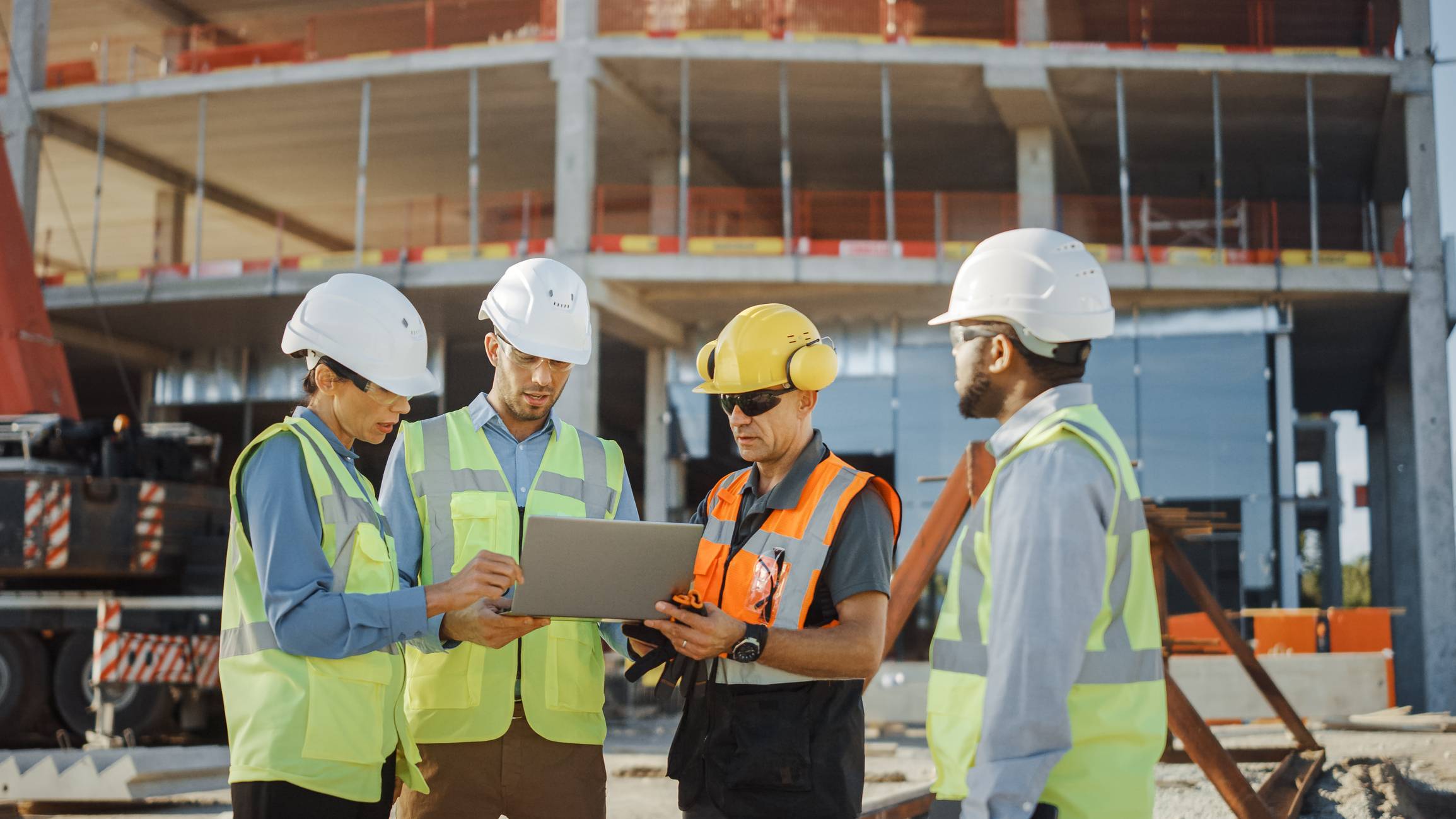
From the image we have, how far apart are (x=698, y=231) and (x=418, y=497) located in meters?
15.9

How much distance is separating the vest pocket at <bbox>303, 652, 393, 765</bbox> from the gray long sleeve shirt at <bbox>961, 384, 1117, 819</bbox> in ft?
4.43

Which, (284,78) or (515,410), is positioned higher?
(284,78)

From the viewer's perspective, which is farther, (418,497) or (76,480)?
(76,480)

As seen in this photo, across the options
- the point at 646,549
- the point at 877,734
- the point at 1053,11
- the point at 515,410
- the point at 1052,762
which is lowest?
the point at 877,734

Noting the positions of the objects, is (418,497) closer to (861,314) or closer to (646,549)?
(646,549)

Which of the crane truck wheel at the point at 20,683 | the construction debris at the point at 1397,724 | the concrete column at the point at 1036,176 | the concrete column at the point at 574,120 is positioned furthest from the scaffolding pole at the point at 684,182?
the construction debris at the point at 1397,724

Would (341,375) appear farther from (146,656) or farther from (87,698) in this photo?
(87,698)

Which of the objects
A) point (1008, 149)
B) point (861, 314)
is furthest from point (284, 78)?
point (1008, 149)

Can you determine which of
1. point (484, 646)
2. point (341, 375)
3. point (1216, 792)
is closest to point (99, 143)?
point (1216, 792)

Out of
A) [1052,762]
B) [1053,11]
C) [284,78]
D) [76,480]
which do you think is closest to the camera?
[1052,762]

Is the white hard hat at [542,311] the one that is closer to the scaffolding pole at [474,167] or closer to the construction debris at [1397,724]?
the construction debris at [1397,724]

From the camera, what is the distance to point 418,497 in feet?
11.1

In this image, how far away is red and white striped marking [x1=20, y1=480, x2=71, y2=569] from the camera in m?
10.5

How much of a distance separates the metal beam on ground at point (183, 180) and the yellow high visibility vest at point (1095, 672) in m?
22.9
